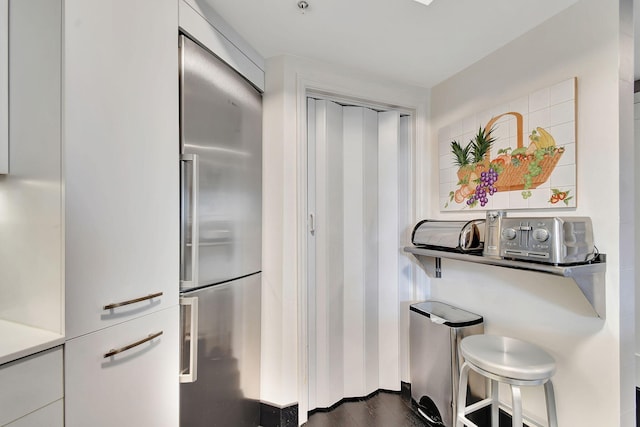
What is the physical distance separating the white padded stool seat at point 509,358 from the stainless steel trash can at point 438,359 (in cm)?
21

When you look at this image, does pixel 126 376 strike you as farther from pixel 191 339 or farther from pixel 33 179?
pixel 33 179

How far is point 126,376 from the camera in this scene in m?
0.97

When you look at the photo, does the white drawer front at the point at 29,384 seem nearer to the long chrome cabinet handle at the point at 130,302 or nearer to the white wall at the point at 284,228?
the long chrome cabinet handle at the point at 130,302

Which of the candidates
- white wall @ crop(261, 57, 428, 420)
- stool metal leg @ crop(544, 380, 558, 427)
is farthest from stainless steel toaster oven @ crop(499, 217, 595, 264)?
Result: white wall @ crop(261, 57, 428, 420)

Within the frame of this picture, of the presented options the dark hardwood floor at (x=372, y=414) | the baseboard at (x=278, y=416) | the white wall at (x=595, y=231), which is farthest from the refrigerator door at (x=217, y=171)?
the white wall at (x=595, y=231)

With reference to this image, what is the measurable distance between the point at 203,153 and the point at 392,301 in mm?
1607

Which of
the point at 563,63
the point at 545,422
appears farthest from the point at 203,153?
the point at 545,422

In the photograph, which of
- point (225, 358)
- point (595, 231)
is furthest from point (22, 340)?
point (595, 231)

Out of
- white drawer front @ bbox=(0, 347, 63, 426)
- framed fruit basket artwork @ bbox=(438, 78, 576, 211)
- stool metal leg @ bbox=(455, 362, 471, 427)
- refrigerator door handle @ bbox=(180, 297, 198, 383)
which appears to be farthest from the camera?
stool metal leg @ bbox=(455, 362, 471, 427)

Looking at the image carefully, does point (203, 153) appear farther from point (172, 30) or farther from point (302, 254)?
point (302, 254)

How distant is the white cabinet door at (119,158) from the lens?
0.83 m

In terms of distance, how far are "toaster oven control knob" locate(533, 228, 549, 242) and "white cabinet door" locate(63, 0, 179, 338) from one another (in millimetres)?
1517

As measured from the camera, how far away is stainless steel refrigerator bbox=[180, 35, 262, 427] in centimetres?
123

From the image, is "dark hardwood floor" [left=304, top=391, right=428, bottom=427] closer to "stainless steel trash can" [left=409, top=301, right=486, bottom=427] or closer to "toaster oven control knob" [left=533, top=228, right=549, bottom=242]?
"stainless steel trash can" [left=409, top=301, right=486, bottom=427]
